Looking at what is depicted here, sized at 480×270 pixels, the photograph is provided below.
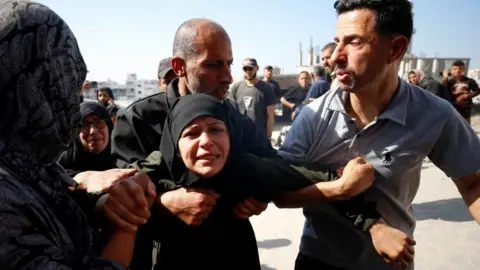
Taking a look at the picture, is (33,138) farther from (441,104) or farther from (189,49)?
(441,104)

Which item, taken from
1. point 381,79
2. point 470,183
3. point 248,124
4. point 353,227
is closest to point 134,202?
point 248,124

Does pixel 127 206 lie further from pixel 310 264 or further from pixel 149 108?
pixel 310 264

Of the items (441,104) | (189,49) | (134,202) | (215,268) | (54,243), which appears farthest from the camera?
(189,49)

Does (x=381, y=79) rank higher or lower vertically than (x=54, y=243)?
higher

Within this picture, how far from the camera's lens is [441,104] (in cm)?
164

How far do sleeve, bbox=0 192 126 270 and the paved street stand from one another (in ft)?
9.81

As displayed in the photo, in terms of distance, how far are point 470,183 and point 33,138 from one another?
76.9 inches

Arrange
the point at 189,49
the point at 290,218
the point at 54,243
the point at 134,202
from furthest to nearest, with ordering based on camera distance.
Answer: the point at 290,218, the point at 189,49, the point at 134,202, the point at 54,243

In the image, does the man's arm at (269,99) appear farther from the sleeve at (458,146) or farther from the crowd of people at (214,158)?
the sleeve at (458,146)

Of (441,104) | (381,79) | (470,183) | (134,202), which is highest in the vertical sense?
(381,79)

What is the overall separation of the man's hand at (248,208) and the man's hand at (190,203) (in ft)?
0.40

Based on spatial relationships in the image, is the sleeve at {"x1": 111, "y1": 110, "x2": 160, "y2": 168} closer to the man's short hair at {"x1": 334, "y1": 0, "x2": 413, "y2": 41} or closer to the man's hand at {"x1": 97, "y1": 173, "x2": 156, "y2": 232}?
the man's hand at {"x1": 97, "y1": 173, "x2": 156, "y2": 232}

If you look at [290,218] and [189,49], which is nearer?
[189,49]

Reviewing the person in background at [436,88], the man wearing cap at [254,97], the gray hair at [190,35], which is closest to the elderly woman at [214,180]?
the gray hair at [190,35]
